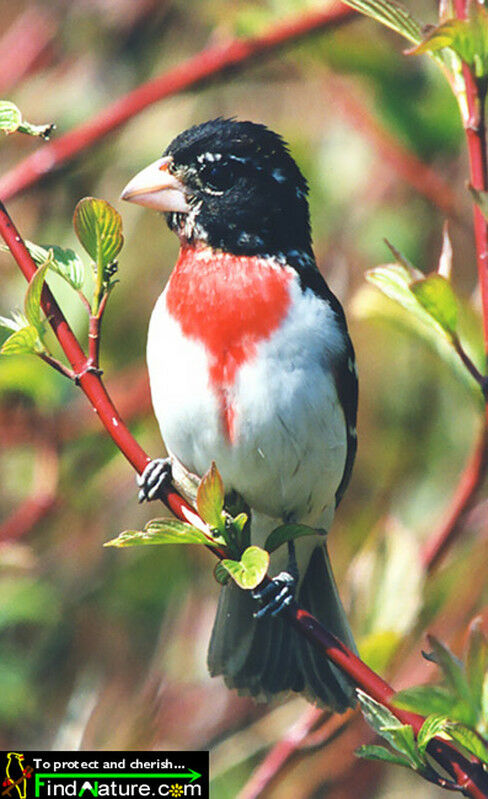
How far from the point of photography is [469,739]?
5.57 feet

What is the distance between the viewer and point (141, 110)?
3.24m

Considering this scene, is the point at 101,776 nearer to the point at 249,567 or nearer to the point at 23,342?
the point at 249,567

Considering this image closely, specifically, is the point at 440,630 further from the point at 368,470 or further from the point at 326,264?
the point at 326,264

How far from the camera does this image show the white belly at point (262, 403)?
2658 mm

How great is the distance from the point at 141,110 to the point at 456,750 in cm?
210

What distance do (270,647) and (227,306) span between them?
0.97 m

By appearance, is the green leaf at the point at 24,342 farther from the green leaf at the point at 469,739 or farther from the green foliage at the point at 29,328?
the green leaf at the point at 469,739

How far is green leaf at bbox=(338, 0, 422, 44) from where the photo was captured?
182cm

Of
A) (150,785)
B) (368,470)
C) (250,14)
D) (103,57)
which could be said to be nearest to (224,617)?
(150,785)

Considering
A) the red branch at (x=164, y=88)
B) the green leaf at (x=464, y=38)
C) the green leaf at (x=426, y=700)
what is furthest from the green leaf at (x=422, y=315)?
the red branch at (x=164, y=88)

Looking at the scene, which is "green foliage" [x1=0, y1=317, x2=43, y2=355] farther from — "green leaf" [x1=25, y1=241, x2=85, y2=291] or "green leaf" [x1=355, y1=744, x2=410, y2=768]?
"green leaf" [x1=355, y1=744, x2=410, y2=768]

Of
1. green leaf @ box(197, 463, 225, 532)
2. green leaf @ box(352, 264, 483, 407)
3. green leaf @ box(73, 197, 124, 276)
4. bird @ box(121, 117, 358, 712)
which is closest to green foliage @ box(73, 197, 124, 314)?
green leaf @ box(73, 197, 124, 276)

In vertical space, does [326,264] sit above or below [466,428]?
above

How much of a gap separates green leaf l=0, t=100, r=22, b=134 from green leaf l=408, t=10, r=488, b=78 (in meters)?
0.61
